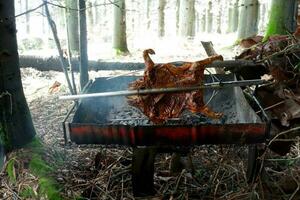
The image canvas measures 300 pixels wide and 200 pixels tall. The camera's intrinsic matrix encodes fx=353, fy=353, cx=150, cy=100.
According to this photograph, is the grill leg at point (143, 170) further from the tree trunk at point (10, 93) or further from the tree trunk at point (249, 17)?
the tree trunk at point (249, 17)

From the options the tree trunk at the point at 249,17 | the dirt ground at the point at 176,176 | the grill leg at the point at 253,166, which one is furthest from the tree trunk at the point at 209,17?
the grill leg at the point at 253,166

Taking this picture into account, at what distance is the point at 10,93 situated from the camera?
362cm

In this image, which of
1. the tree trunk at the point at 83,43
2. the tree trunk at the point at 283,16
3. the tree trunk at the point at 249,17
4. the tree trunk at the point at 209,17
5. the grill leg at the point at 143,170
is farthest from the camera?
the tree trunk at the point at 209,17

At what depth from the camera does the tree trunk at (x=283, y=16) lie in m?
5.80

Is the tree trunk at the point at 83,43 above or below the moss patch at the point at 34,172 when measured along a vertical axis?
above

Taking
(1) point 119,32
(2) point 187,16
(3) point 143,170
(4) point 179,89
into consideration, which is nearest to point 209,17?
(2) point 187,16

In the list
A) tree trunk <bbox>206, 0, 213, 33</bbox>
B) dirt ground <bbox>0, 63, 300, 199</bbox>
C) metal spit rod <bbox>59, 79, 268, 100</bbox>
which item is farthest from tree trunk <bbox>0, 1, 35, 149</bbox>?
tree trunk <bbox>206, 0, 213, 33</bbox>

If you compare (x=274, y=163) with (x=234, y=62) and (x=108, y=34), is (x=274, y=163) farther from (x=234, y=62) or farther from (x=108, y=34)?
(x=108, y=34)

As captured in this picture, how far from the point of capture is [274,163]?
396 centimetres

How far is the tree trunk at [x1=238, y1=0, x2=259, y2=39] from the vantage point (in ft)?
34.7

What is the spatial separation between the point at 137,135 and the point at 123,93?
0.45 meters

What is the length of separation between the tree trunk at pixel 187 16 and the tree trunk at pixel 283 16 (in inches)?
374

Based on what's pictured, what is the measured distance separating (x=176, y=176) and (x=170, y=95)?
34.9 inches

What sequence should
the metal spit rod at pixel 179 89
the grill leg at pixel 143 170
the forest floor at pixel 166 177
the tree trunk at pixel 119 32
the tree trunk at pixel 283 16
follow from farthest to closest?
the tree trunk at pixel 119 32
the tree trunk at pixel 283 16
the forest floor at pixel 166 177
the grill leg at pixel 143 170
the metal spit rod at pixel 179 89
